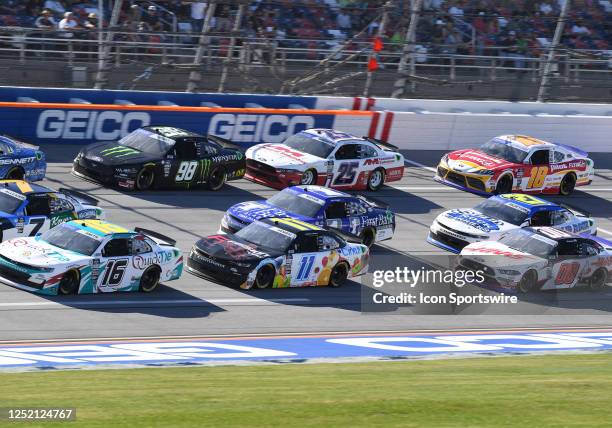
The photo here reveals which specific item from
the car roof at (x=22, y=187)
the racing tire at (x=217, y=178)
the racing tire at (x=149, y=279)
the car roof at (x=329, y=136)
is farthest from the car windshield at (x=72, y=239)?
the car roof at (x=329, y=136)

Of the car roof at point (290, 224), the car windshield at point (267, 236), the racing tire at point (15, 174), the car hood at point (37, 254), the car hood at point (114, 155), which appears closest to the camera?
the car hood at point (37, 254)

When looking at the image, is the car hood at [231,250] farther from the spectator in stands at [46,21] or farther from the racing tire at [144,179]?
the spectator in stands at [46,21]

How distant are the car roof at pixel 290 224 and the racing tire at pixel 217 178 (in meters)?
5.70

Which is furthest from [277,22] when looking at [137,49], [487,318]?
[487,318]

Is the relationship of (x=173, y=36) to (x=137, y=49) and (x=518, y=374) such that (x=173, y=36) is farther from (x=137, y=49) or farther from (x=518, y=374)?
(x=518, y=374)

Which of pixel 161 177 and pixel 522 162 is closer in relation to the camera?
pixel 161 177

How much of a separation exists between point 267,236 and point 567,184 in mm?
12837

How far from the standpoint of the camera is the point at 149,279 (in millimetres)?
19766

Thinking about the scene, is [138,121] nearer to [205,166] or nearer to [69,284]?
[205,166]

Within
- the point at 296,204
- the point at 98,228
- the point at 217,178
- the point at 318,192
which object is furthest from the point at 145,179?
the point at 98,228

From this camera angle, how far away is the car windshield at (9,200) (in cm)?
2061

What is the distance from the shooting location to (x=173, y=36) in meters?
30.9

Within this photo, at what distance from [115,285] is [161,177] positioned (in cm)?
770

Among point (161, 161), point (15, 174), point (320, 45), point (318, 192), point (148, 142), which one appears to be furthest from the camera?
point (320, 45)
